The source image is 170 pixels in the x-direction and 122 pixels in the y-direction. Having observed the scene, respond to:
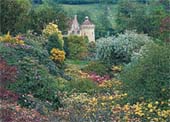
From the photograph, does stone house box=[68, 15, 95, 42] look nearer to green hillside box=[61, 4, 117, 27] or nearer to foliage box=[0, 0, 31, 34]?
green hillside box=[61, 4, 117, 27]

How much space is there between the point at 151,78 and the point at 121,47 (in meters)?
11.9

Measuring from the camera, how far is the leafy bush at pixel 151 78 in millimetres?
10891

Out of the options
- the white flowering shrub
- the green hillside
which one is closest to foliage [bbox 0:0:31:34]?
the white flowering shrub

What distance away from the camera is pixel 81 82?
1499cm

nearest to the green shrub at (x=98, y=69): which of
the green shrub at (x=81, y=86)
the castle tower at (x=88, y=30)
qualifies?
the green shrub at (x=81, y=86)

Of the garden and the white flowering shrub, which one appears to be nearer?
the garden

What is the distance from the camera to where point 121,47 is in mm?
23078

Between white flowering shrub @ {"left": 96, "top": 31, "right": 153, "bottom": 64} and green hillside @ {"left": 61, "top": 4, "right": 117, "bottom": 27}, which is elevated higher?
white flowering shrub @ {"left": 96, "top": 31, "right": 153, "bottom": 64}

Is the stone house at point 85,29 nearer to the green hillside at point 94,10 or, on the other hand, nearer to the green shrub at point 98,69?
the green hillside at point 94,10

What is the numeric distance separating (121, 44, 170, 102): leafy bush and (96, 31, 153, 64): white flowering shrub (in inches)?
441

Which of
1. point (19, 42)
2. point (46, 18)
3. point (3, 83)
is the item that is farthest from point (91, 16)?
point (3, 83)

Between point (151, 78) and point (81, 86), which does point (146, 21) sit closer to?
point (81, 86)

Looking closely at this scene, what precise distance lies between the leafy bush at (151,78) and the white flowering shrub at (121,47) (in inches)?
441

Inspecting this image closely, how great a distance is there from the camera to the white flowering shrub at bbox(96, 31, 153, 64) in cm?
2305
